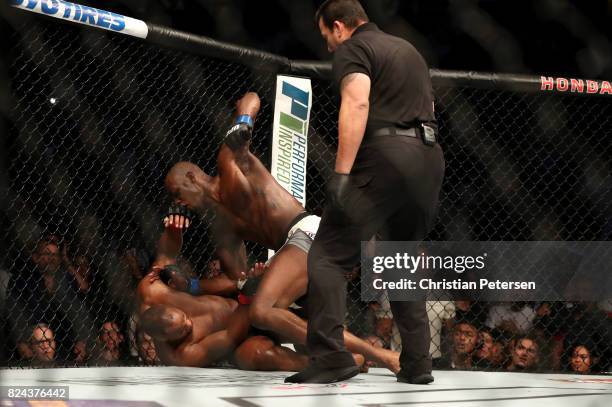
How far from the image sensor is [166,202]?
2.85 meters

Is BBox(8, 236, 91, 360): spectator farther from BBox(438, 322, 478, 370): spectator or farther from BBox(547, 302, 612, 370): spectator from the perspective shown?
BBox(547, 302, 612, 370): spectator

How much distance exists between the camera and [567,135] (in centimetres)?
334

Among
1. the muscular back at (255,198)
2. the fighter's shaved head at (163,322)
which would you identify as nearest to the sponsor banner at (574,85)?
the muscular back at (255,198)

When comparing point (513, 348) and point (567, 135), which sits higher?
point (567, 135)

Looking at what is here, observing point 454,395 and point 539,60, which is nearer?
point 454,395

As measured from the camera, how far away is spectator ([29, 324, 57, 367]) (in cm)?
255

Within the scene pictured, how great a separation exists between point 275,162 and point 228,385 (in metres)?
1.10

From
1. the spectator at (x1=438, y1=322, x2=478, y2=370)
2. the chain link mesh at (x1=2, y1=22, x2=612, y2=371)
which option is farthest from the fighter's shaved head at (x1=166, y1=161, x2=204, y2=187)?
the spectator at (x1=438, y1=322, x2=478, y2=370)

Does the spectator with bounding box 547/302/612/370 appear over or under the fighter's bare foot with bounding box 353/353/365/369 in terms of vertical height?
over

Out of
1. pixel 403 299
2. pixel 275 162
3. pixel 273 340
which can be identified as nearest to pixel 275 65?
pixel 275 162

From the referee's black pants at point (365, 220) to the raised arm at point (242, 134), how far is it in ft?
2.58

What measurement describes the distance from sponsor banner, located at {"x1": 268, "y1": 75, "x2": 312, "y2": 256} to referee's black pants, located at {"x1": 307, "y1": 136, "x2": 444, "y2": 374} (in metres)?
0.98

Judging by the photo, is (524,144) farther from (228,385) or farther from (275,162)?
(228,385)

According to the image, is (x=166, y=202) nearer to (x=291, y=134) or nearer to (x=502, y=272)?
(x=291, y=134)
